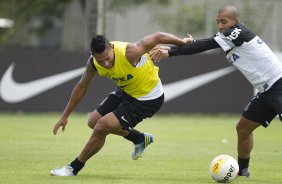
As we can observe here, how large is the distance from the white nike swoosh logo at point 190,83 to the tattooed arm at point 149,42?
41.9 feet

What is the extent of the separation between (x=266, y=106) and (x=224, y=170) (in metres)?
1.28

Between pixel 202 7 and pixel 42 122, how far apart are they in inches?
305

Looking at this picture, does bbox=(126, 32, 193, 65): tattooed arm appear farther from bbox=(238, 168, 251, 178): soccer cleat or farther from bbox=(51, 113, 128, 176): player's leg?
bbox=(238, 168, 251, 178): soccer cleat

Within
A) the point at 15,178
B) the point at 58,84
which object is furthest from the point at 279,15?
the point at 15,178

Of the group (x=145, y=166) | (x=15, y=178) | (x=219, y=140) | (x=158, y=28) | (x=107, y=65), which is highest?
(x=107, y=65)

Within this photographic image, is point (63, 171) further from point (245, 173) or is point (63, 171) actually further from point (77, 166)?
point (245, 173)

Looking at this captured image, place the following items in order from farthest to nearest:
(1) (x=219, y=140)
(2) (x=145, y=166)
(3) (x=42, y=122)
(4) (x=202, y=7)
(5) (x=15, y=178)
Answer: (4) (x=202, y=7)
(3) (x=42, y=122)
(1) (x=219, y=140)
(2) (x=145, y=166)
(5) (x=15, y=178)

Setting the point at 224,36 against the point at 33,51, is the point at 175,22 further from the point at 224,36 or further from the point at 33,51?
the point at 224,36

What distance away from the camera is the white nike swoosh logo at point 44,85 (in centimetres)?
2308

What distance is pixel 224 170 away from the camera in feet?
35.7

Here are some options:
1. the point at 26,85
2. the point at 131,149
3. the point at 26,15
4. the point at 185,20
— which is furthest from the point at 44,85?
the point at 26,15

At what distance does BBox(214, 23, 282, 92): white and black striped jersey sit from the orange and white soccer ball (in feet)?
4.13

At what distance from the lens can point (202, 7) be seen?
26.4 metres

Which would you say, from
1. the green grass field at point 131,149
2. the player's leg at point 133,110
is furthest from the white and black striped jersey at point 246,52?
the green grass field at point 131,149
